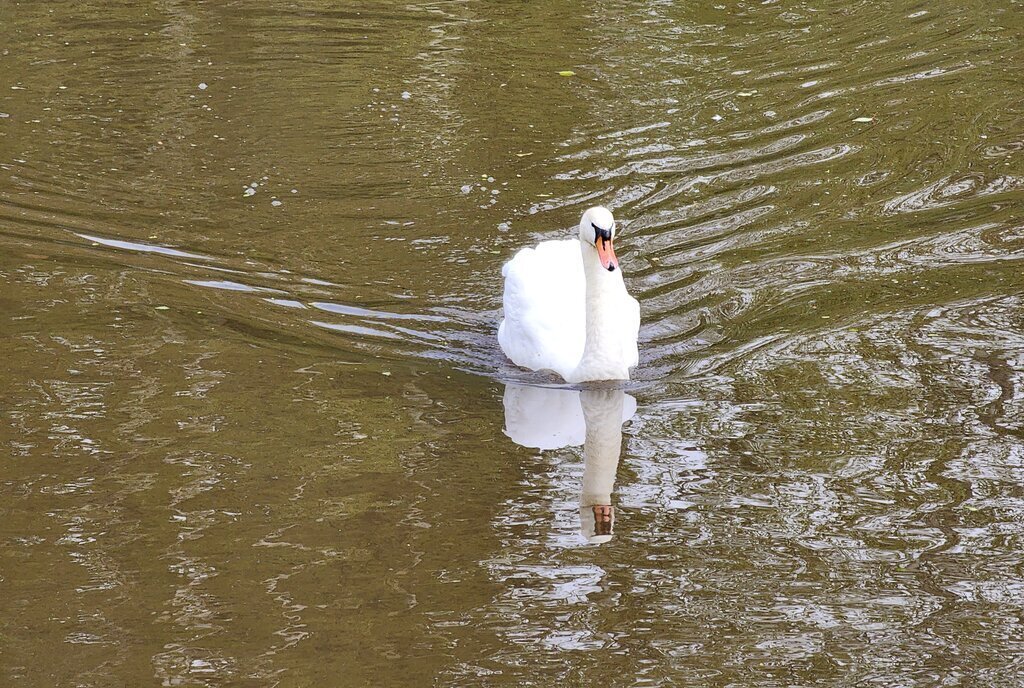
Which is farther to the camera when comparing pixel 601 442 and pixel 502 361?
pixel 502 361

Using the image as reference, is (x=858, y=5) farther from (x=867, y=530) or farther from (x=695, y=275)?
(x=867, y=530)

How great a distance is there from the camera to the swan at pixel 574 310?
321 inches

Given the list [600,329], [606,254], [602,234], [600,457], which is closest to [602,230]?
[602,234]

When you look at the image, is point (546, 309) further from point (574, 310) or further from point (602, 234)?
point (602, 234)

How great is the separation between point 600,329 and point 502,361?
790 millimetres

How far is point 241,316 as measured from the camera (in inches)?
351

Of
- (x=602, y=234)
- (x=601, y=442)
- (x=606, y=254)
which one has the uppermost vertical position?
(x=602, y=234)

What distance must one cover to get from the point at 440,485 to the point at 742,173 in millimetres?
5251

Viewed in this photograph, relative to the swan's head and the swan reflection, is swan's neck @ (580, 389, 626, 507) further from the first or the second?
the swan's head

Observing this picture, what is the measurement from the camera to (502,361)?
868 cm

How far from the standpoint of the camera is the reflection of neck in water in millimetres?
6496

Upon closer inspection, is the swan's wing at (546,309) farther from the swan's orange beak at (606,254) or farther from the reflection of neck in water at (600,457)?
the swan's orange beak at (606,254)

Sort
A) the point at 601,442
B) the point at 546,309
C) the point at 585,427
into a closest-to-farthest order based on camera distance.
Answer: the point at 601,442, the point at 585,427, the point at 546,309

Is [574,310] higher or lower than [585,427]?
higher
